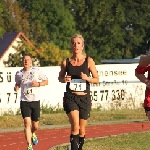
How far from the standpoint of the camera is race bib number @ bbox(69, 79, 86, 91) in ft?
35.1

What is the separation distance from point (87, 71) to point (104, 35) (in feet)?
235

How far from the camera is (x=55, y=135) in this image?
19734mm

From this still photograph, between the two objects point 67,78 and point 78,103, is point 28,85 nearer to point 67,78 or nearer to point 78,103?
point 78,103

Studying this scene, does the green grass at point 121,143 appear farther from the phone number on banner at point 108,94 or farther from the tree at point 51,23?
the tree at point 51,23

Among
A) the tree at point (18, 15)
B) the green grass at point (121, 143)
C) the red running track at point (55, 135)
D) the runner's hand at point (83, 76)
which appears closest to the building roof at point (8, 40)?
the tree at point (18, 15)

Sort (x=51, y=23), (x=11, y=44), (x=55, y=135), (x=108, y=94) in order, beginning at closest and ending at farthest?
(x=55, y=135), (x=108, y=94), (x=11, y=44), (x=51, y=23)

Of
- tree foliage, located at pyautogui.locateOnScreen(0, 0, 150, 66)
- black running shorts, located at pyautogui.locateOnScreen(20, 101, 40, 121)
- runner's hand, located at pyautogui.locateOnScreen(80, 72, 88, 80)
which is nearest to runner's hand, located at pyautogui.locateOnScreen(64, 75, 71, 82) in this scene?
runner's hand, located at pyautogui.locateOnScreen(80, 72, 88, 80)

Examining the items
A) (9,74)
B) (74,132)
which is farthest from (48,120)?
(74,132)

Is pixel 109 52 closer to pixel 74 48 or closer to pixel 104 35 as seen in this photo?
pixel 104 35

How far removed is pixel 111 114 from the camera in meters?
27.9

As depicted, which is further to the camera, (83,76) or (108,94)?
(108,94)

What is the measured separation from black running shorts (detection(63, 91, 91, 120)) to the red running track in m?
4.73

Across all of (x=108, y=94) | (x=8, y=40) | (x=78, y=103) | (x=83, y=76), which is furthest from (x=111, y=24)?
(x=83, y=76)

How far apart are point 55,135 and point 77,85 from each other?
920 cm
